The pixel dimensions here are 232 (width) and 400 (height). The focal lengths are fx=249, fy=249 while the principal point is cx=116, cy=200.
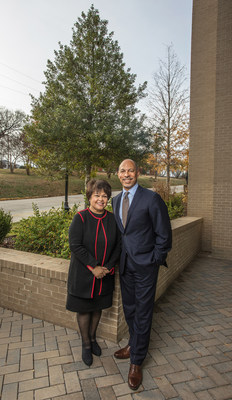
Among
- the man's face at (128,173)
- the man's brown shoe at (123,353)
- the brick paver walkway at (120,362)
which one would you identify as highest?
the man's face at (128,173)

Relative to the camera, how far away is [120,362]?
8.05ft

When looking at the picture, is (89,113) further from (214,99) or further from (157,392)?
(157,392)

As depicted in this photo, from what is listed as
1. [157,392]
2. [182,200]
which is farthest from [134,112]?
[157,392]

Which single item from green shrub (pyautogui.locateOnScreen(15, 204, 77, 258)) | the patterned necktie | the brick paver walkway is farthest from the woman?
green shrub (pyautogui.locateOnScreen(15, 204, 77, 258))

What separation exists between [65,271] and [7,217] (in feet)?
7.99

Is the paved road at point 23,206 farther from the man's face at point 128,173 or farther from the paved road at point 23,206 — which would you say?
the man's face at point 128,173

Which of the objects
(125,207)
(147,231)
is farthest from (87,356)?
(125,207)

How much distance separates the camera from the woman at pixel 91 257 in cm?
231

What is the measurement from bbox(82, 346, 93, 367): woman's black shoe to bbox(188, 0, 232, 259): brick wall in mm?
5069

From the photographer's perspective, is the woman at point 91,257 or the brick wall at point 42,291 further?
the brick wall at point 42,291

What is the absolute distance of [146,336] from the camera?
88.4 inches

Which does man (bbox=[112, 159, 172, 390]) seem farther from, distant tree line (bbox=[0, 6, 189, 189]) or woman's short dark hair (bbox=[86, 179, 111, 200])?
distant tree line (bbox=[0, 6, 189, 189])

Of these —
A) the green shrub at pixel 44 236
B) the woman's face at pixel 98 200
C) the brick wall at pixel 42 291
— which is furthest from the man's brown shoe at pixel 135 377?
the green shrub at pixel 44 236

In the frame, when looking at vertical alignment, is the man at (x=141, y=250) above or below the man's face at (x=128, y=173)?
below
